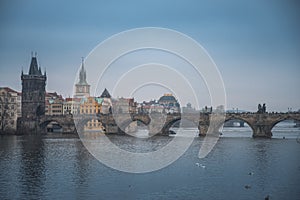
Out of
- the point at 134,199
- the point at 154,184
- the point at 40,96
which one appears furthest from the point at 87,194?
the point at 40,96

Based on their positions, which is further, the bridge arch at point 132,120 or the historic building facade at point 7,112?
the bridge arch at point 132,120

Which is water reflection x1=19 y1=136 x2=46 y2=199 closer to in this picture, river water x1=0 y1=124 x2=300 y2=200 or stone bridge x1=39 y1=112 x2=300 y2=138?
river water x1=0 y1=124 x2=300 y2=200

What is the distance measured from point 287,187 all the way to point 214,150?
87.7ft

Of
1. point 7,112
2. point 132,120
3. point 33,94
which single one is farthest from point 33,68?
point 132,120

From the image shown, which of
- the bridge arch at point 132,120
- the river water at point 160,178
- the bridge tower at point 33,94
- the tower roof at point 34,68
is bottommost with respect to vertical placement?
the river water at point 160,178

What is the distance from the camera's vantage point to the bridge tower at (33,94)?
11569 cm

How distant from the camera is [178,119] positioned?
9550 cm

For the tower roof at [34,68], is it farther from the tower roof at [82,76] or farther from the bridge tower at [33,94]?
the tower roof at [82,76]

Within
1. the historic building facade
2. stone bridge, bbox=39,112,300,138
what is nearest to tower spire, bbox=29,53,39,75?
stone bridge, bbox=39,112,300,138

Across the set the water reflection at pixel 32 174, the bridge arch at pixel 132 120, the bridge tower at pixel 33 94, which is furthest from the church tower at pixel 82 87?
the water reflection at pixel 32 174

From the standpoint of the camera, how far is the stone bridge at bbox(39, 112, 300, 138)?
8544cm

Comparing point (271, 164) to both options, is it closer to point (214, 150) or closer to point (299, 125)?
point (214, 150)

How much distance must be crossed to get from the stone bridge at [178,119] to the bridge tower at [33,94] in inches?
174

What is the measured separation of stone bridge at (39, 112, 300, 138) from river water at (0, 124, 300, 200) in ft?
95.9
